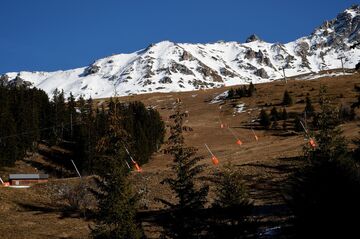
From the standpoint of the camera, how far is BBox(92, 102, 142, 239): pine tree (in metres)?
24.8

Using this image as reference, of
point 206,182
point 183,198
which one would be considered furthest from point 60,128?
point 183,198

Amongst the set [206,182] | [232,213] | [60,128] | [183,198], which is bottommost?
[206,182]

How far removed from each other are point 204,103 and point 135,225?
132 meters

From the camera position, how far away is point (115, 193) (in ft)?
83.4

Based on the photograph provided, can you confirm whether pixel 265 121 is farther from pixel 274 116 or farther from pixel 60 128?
pixel 60 128

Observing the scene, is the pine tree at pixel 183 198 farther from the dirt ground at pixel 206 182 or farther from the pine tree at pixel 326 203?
the pine tree at pixel 326 203

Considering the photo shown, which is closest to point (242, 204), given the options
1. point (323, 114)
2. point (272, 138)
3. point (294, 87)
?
point (323, 114)

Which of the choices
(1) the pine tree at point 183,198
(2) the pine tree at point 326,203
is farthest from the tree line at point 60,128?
(2) the pine tree at point 326,203

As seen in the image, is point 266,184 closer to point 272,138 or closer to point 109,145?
point 109,145

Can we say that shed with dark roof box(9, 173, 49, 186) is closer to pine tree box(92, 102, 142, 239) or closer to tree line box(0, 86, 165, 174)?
tree line box(0, 86, 165, 174)

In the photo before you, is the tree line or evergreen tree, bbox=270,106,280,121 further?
evergreen tree, bbox=270,106,280,121

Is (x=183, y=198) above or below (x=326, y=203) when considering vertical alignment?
below

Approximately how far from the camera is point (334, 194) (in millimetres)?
14094

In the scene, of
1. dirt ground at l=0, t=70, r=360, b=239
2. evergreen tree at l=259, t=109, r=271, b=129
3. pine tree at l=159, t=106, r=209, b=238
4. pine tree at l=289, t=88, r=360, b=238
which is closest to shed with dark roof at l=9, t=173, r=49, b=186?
dirt ground at l=0, t=70, r=360, b=239
